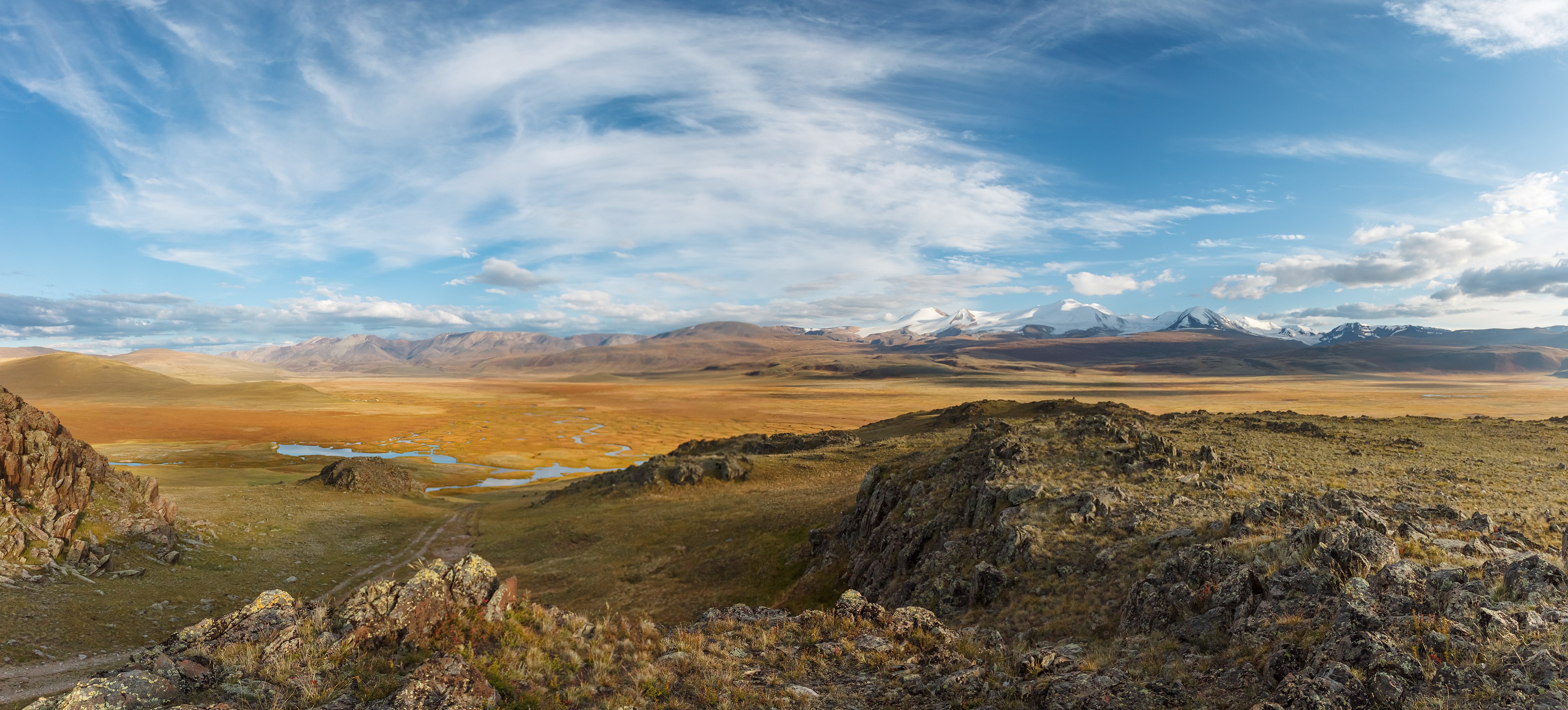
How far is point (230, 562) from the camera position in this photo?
34906mm

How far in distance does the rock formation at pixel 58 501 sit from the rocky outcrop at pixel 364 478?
1271 inches

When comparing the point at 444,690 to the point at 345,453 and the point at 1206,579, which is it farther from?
the point at 345,453

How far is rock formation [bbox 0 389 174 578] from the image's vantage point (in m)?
26.2

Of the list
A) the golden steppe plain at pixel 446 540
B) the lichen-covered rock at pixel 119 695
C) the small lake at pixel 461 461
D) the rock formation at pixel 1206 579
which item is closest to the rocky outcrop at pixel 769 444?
the golden steppe plain at pixel 446 540

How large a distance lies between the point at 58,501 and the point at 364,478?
39666 mm

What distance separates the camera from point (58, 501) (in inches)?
1136

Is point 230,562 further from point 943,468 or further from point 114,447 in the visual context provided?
point 114,447

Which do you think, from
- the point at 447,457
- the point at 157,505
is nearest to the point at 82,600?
the point at 157,505

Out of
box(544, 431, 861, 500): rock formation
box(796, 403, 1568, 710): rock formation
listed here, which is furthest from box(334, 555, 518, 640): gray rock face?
box(544, 431, 861, 500): rock formation

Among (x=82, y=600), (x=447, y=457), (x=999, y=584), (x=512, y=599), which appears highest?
(x=512, y=599)

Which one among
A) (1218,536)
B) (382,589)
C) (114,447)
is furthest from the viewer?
(114,447)

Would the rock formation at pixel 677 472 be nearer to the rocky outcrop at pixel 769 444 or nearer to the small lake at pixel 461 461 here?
the rocky outcrop at pixel 769 444

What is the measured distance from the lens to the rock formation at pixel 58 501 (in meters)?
26.2

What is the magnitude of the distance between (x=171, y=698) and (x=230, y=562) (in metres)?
32.9
